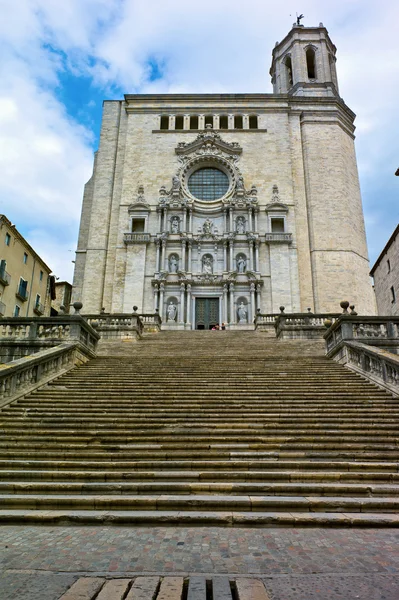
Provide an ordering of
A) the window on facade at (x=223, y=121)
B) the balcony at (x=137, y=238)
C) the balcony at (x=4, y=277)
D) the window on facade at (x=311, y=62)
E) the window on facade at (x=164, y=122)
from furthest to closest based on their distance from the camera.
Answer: the window on facade at (x=311, y=62) → the window on facade at (x=223, y=121) → the window on facade at (x=164, y=122) → the balcony at (x=137, y=238) → the balcony at (x=4, y=277)

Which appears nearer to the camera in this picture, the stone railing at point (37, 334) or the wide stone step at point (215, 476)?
the wide stone step at point (215, 476)

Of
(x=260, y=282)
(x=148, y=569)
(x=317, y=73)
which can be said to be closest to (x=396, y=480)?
(x=148, y=569)

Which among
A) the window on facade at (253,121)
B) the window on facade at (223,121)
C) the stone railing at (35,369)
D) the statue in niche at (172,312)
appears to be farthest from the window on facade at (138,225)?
the stone railing at (35,369)

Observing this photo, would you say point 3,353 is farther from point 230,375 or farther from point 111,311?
point 111,311

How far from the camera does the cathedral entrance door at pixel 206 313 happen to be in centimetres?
Answer: 2706

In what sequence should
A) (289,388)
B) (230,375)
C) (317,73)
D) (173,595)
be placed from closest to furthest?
(173,595), (289,388), (230,375), (317,73)

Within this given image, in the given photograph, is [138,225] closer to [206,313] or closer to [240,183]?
[240,183]

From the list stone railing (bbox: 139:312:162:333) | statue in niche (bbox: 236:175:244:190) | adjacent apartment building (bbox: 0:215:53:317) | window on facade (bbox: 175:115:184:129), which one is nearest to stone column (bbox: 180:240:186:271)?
stone railing (bbox: 139:312:162:333)

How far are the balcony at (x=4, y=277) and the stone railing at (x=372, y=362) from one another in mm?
20699

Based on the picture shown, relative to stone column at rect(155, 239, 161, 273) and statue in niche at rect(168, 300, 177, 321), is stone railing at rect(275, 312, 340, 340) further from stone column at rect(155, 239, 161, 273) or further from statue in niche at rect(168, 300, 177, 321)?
stone column at rect(155, 239, 161, 273)

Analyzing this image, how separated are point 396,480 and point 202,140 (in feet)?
95.0

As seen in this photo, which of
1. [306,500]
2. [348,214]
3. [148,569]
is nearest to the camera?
[148,569]

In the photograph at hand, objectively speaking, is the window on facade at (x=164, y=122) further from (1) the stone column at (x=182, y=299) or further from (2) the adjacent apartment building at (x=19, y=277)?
(1) the stone column at (x=182, y=299)

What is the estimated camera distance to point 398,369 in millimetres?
9227
